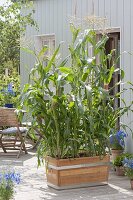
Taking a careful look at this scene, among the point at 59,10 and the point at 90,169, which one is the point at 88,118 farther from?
the point at 59,10

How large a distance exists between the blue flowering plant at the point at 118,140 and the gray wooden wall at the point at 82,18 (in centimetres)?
16

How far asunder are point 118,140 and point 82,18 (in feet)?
7.26

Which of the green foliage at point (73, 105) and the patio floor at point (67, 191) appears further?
the green foliage at point (73, 105)

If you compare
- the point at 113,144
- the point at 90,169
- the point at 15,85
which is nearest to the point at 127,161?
the point at 90,169

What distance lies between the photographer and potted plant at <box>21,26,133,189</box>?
20.8ft

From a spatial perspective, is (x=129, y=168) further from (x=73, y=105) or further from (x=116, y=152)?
(x=116, y=152)

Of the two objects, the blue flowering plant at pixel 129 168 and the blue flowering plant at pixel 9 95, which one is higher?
the blue flowering plant at pixel 9 95

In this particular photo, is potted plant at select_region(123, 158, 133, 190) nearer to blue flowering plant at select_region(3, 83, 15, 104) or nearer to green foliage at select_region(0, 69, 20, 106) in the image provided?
green foliage at select_region(0, 69, 20, 106)

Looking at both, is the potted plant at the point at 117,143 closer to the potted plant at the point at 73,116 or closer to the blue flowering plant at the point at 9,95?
the potted plant at the point at 73,116

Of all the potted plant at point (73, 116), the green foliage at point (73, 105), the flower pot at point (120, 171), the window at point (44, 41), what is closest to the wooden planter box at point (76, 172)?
the potted plant at point (73, 116)

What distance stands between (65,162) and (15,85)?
6823 mm

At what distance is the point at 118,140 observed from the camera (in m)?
7.67

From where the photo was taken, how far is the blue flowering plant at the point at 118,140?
7.61 m

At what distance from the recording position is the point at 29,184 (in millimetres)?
6742
